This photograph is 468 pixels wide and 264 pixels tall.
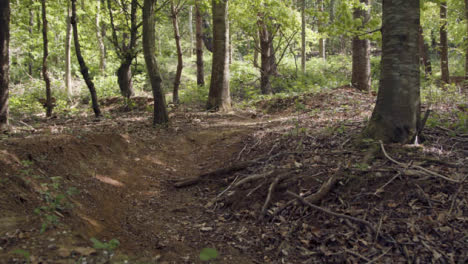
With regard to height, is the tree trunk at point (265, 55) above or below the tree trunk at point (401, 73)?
above

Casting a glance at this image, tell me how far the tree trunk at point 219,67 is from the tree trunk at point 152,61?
8.87 feet

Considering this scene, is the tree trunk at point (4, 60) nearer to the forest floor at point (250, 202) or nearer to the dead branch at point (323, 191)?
the forest floor at point (250, 202)

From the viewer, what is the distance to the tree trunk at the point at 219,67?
37.8 feet

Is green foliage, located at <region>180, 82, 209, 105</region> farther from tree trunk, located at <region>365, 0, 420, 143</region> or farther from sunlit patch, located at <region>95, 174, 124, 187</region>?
tree trunk, located at <region>365, 0, 420, 143</region>

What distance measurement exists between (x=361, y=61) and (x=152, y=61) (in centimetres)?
694

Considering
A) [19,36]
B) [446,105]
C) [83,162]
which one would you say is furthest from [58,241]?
[19,36]

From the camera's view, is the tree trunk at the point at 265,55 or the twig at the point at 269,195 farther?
the tree trunk at the point at 265,55

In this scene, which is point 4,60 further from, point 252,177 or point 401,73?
point 401,73

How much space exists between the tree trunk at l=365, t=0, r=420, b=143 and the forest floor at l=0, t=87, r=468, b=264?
300 mm

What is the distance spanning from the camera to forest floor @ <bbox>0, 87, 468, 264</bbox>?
308 centimetres

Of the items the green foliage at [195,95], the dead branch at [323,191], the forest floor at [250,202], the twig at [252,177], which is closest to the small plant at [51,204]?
the forest floor at [250,202]

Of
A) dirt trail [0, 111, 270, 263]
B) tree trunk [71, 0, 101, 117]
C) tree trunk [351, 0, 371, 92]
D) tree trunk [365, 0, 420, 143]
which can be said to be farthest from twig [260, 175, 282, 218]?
tree trunk [351, 0, 371, 92]

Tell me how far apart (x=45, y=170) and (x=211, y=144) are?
12.9 ft

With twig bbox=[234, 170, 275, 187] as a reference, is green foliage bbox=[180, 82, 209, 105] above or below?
above
